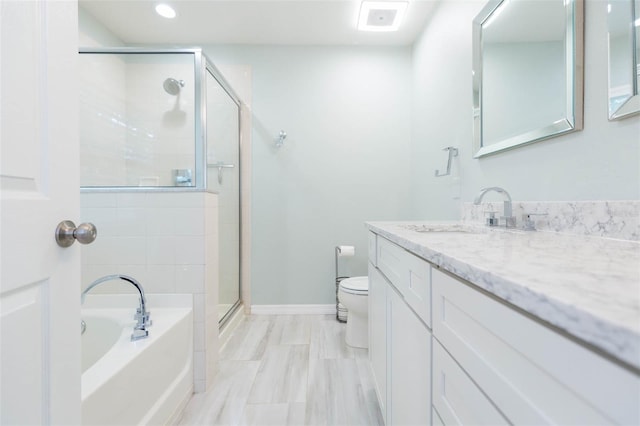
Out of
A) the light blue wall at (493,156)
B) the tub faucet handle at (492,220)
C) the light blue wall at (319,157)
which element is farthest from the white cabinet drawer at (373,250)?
the light blue wall at (319,157)

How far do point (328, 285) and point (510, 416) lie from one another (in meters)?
2.32

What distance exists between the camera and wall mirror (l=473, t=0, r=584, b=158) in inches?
38.6

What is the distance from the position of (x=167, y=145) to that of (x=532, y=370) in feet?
7.38

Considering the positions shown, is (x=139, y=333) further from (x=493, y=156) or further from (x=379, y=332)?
(x=493, y=156)

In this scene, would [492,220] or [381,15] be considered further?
[381,15]

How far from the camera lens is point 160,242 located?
5.16 feet

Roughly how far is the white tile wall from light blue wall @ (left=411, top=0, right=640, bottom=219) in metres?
1.55

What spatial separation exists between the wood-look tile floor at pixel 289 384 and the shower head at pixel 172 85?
185cm

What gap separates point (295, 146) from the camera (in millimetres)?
2641

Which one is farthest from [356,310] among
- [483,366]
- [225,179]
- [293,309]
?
[483,366]

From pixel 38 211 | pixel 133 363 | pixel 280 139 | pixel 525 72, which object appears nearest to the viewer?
pixel 38 211

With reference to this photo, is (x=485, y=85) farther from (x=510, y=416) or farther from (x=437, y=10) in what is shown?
(x=510, y=416)

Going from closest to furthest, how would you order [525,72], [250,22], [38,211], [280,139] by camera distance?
1. [38,211]
2. [525,72]
3. [250,22]
4. [280,139]

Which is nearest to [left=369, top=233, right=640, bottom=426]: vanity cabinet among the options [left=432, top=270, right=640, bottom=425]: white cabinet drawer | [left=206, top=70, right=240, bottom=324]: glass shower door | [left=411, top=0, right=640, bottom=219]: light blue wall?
[left=432, top=270, right=640, bottom=425]: white cabinet drawer
